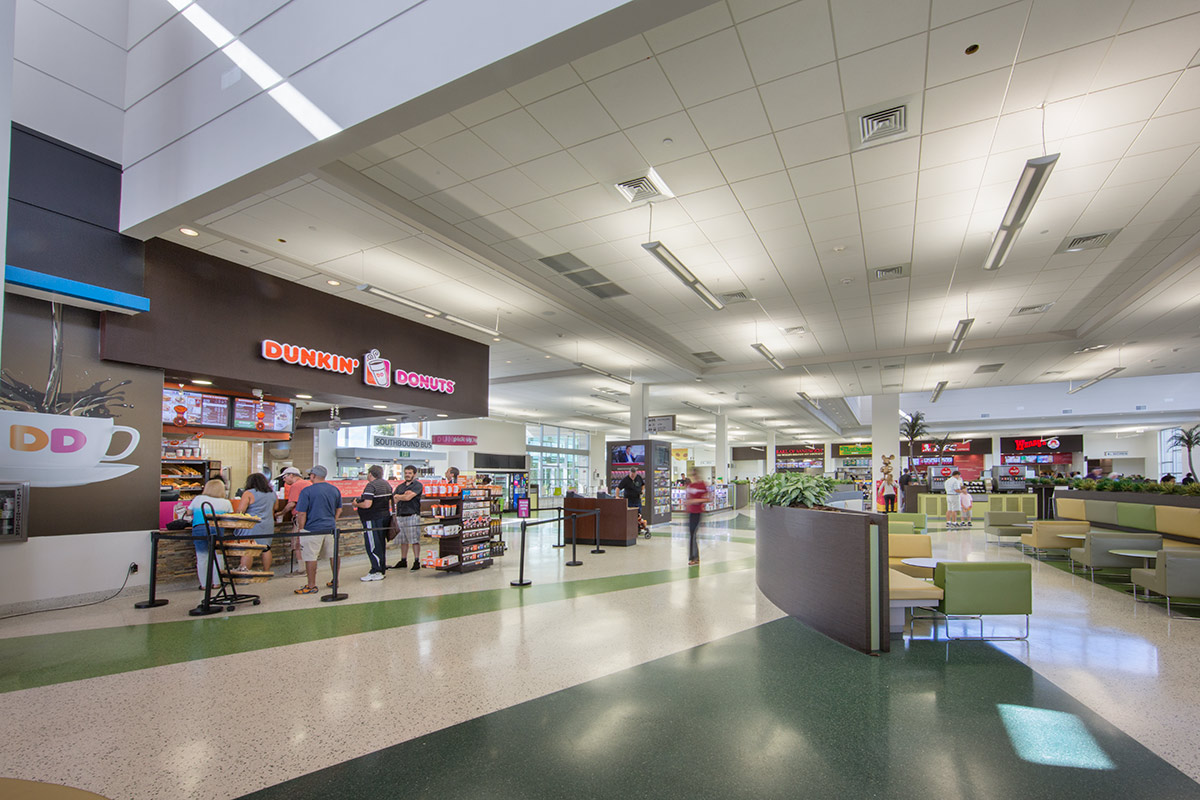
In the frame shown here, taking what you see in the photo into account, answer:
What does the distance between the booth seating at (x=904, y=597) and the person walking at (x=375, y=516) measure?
5.94 metres

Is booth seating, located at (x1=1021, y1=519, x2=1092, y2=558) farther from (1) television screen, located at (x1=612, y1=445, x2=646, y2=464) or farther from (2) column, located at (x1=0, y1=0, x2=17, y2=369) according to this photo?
(2) column, located at (x1=0, y1=0, x2=17, y2=369)

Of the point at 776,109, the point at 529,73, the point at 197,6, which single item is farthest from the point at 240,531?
the point at 776,109

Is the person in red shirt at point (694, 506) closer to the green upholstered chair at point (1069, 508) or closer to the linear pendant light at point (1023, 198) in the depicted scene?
the linear pendant light at point (1023, 198)

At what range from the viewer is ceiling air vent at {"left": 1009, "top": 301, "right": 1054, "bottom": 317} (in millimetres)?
9398

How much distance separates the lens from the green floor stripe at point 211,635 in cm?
414

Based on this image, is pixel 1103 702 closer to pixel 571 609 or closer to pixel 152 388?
pixel 571 609

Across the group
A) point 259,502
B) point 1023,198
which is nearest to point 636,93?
point 1023,198

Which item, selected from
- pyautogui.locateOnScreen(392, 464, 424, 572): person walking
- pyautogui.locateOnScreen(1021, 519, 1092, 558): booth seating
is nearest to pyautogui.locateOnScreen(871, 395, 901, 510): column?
pyautogui.locateOnScreen(1021, 519, 1092, 558): booth seating

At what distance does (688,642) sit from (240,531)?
565cm

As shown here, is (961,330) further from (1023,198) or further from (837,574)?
(837,574)

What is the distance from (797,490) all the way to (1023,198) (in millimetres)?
3249

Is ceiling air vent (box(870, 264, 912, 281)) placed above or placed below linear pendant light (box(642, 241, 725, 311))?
above

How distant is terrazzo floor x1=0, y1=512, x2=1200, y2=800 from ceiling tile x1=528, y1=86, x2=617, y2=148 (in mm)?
4212

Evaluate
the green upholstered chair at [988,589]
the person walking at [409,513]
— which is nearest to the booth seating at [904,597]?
the green upholstered chair at [988,589]
